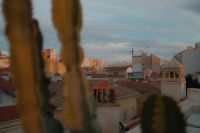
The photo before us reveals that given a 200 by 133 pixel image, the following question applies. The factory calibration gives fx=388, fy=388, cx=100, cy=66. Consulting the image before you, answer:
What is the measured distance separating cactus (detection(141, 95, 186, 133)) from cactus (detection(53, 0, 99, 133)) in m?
0.48

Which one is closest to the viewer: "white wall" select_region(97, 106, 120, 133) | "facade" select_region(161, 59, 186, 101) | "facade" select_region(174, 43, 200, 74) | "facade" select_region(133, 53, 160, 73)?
"white wall" select_region(97, 106, 120, 133)

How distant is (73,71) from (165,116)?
77 centimetres

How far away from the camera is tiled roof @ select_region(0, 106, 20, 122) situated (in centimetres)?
1402

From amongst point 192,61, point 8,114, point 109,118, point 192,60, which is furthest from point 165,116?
point 192,61

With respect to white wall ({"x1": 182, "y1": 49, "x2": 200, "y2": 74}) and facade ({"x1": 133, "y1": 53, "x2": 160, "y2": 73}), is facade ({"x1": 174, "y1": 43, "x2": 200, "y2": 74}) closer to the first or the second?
white wall ({"x1": 182, "y1": 49, "x2": 200, "y2": 74})

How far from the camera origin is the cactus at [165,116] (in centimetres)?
274

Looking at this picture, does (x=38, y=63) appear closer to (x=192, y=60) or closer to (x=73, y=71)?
(x=73, y=71)

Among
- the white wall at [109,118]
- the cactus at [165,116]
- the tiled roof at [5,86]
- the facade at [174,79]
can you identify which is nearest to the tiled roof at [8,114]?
the white wall at [109,118]

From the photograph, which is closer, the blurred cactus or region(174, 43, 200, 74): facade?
the blurred cactus

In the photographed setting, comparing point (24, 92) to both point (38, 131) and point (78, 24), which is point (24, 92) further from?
point (78, 24)

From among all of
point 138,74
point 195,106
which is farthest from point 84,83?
point 138,74

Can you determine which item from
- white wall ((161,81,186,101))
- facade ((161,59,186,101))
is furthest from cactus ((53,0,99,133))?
facade ((161,59,186,101))

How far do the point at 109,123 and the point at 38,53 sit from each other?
51.0ft

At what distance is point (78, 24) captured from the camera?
294 cm
